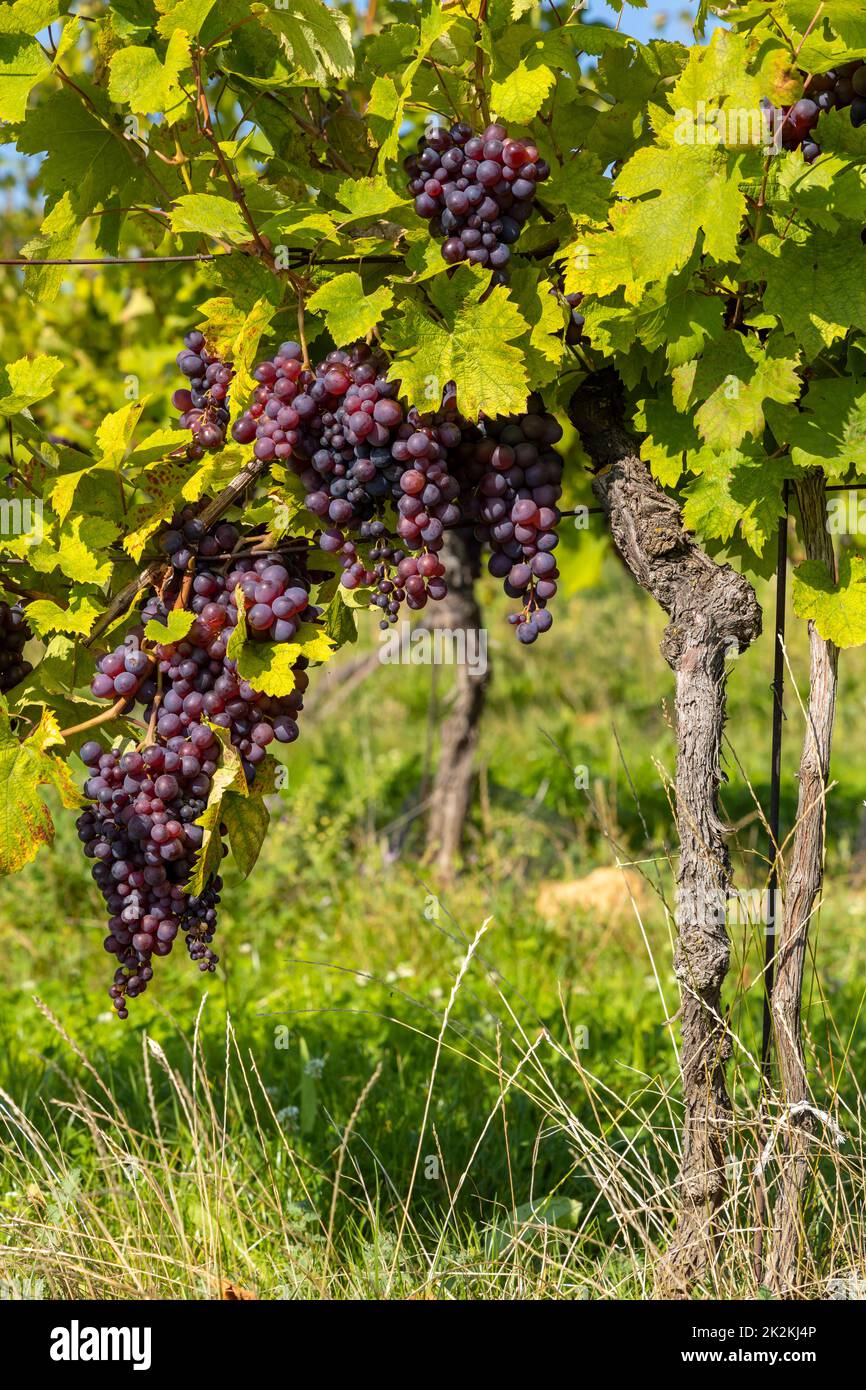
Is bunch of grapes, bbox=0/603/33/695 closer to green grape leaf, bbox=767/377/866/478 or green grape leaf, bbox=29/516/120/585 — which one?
green grape leaf, bbox=29/516/120/585

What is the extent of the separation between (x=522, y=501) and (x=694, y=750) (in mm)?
522

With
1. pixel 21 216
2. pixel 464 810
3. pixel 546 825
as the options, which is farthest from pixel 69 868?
pixel 21 216

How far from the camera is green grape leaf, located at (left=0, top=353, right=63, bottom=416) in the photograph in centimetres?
208

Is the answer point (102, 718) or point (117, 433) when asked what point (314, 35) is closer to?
point (117, 433)

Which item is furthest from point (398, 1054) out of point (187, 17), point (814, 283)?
point (187, 17)

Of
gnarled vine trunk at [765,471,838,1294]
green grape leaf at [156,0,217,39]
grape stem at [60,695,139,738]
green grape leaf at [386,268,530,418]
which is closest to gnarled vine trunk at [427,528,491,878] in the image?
gnarled vine trunk at [765,471,838,1294]

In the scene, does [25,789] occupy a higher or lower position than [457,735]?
lower

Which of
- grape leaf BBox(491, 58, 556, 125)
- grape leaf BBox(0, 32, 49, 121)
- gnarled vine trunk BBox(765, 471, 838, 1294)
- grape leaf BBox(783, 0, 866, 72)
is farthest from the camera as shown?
gnarled vine trunk BBox(765, 471, 838, 1294)

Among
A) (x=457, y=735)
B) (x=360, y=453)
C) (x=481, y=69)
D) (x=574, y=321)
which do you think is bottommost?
(x=457, y=735)

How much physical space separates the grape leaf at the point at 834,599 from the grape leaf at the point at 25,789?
1228 millimetres

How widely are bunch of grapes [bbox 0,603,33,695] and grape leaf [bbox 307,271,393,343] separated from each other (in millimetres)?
795

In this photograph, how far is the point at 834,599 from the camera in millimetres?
Answer: 2189

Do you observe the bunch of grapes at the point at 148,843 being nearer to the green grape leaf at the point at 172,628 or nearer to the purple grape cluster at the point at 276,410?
the green grape leaf at the point at 172,628
